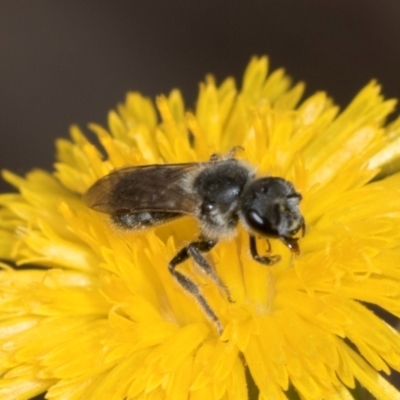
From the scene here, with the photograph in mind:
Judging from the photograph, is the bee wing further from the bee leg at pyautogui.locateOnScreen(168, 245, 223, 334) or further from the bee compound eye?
the bee leg at pyautogui.locateOnScreen(168, 245, 223, 334)

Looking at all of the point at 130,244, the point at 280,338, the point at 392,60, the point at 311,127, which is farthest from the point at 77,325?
the point at 392,60

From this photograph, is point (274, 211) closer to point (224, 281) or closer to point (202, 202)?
point (202, 202)

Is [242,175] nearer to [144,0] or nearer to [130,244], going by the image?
[130,244]

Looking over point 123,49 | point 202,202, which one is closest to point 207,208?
point 202,202

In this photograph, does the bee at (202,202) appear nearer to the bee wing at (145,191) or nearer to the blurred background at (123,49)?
the bee wing at (145,191)

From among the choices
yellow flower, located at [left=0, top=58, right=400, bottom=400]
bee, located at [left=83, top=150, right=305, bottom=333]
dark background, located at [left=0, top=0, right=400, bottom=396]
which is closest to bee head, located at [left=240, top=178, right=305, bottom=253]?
bee, located at [left=83, top=150, right=305, bottom=333]

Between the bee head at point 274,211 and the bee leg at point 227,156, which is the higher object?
the bee leg at point 227,156

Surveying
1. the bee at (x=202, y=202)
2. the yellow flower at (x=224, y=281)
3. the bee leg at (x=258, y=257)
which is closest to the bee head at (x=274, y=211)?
the bee at (x=202, y=202)

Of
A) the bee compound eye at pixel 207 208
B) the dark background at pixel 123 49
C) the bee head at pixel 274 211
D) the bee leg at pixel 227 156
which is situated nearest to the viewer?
the bee head at pixel 274 211
